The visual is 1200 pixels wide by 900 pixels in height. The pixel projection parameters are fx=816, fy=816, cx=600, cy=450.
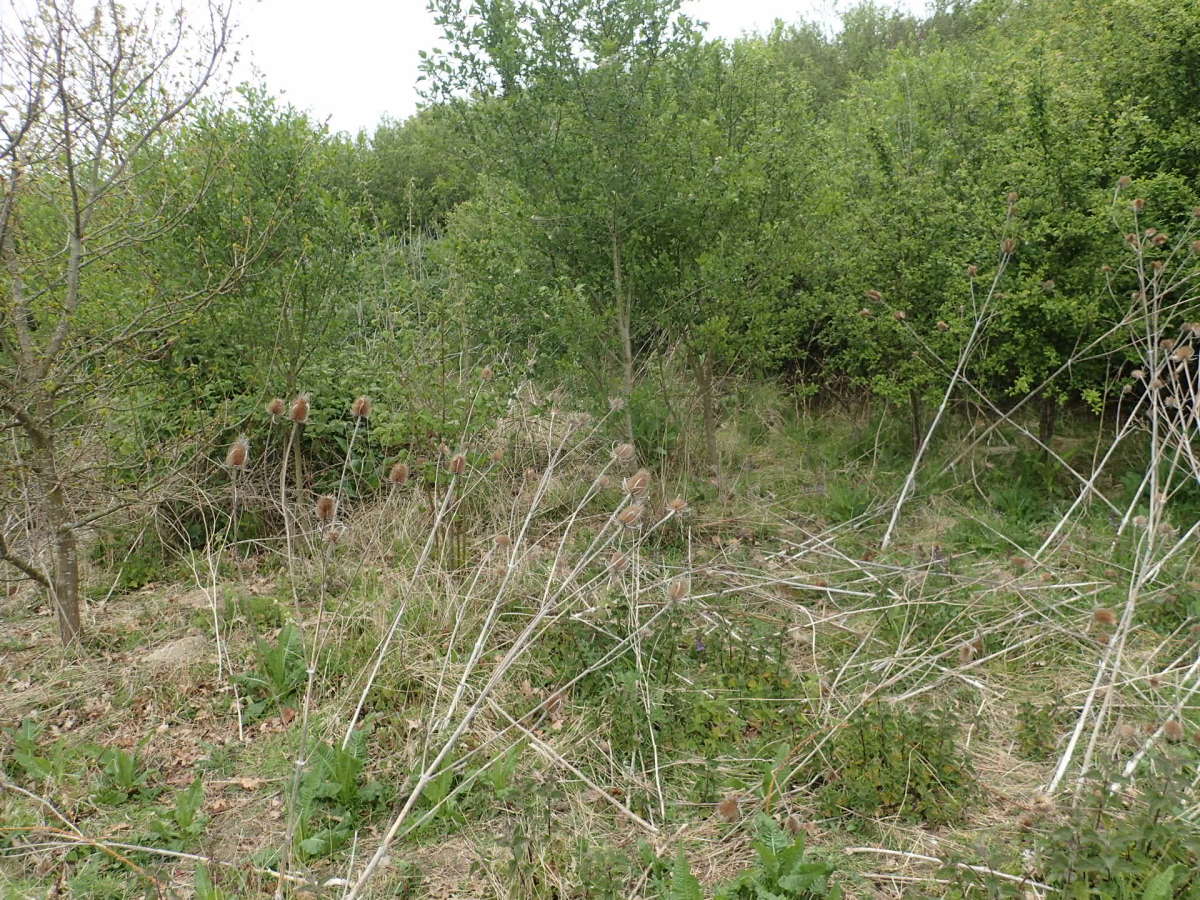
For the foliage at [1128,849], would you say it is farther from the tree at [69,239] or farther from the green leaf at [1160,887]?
the tree at [69,239]

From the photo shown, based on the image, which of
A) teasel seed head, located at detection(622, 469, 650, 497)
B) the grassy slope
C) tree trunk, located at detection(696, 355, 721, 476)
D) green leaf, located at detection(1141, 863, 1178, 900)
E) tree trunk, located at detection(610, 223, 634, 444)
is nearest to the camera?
green leaf, located at detection(1141, 863, 1178, 900)

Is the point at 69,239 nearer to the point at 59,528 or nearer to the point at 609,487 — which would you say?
the point at 59,528

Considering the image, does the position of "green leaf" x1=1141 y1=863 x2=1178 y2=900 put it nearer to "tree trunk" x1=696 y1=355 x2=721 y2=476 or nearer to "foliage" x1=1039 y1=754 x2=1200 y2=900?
"foliage" x1=1039 y1=754 x2=1200 y2=900

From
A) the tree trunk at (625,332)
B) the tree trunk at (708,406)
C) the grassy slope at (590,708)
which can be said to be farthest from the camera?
the tree trunk at (708,406)

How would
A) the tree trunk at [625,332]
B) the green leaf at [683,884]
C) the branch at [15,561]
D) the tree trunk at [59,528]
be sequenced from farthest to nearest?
1. the tree trunk at [625,332]
2. the tree trunk at [59,528]
3. the branch at [15,561]
4. the green leaf at [683,884]

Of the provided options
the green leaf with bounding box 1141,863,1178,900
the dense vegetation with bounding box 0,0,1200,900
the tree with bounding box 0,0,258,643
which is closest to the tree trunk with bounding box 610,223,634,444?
the dense vegetation with bounding box 0,0,1200,900

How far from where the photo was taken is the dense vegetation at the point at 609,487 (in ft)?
9.61

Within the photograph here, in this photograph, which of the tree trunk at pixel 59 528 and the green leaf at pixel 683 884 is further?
the tree trunk at pixel 59 528

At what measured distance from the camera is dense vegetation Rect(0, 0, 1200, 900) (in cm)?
293

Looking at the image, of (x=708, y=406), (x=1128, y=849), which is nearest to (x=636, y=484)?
(x=1128, y=849)

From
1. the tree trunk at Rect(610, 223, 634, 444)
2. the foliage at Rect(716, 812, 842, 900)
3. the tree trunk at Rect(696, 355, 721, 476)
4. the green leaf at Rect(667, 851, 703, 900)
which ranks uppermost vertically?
the tree trunk at Rect(610, 223, 634, 444)

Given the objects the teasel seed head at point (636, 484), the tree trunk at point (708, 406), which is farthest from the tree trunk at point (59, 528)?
the tree trunk at point (708, 406)

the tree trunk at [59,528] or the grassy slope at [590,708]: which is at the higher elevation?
the tree trunk at [59,528]

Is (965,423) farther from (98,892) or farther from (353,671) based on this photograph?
(98,892)
